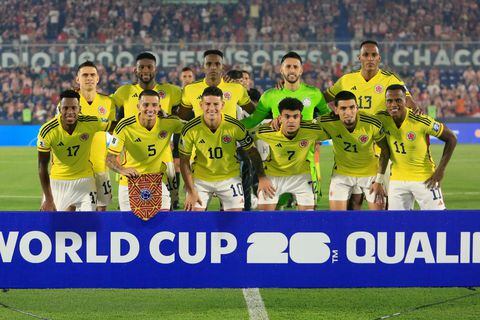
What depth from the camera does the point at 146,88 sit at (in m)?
9.16

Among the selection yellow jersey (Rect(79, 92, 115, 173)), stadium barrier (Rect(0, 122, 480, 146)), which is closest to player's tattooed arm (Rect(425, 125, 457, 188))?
yellow jersey (Rect(79, 92, 115, 173))

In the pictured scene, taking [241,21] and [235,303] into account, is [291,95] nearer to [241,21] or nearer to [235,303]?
[235,303]

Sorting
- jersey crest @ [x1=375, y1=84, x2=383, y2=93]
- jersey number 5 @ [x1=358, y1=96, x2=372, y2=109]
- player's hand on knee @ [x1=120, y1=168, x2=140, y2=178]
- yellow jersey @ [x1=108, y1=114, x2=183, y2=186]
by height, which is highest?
jersey crest @ [x1=375, y1=84, x2=383, y2=93]

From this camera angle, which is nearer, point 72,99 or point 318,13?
point 72,99

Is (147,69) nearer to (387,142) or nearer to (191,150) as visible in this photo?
(191,150)

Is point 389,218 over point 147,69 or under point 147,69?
under

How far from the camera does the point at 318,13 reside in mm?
35031

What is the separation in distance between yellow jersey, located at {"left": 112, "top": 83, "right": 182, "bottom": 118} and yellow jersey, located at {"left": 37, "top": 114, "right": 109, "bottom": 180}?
31.8 inches

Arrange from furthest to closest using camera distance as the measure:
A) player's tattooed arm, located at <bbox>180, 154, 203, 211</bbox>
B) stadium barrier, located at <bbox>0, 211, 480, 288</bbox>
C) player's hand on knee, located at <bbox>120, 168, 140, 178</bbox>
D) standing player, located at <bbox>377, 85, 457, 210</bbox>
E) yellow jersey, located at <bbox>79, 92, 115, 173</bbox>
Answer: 1. yellow jersey, located at <bbox>79, 92, 115, 173</bbox>
2. standing player, located at <bbox>377, 85, 457, 210</bbox>
3. player's tattooed arm, located at <bbox>180, 154, 203, 211</bbox>
4. player's hand on knee, located at <bbox>120, 168, 140, 178</bbox>
5. stadium barrier, located at <bbox>0, 211, 480, 288</bbox>

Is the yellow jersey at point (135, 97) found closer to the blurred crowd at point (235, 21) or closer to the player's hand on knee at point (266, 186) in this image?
the player's hand on knee at point (266, 186)

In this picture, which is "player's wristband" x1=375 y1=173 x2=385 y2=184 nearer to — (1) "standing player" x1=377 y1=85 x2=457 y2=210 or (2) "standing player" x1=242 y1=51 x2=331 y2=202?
(1) "standing player" x1=377 y1=85 x2=457 y2=210

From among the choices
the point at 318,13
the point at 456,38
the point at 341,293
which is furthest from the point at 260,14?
the point at 341,293

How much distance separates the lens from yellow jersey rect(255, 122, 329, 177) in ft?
27.1

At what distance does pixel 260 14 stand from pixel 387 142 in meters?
Result: 27.4
